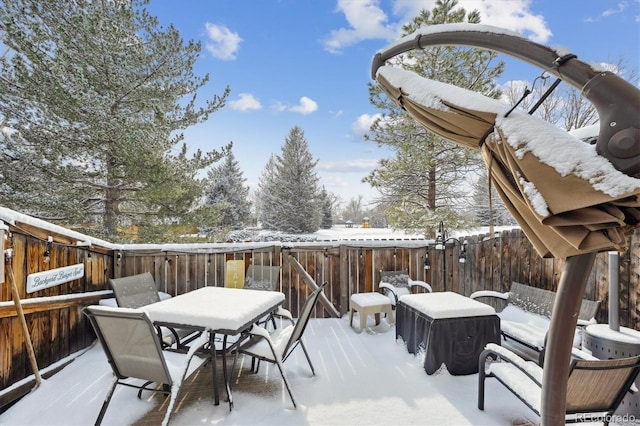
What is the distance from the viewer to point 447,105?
1.28 metres

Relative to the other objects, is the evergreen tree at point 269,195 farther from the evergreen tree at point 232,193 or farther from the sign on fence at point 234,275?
the sign on fence at point 234,275

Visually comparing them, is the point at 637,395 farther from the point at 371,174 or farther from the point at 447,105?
the point at 371,174

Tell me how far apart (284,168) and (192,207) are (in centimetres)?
1117

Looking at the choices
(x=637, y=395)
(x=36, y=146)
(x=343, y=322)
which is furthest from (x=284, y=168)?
(x=637, y=395)

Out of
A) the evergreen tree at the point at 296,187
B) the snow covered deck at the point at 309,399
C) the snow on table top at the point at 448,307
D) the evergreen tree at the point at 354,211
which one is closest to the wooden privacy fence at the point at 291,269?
the snow covered deck at the point at 309,399

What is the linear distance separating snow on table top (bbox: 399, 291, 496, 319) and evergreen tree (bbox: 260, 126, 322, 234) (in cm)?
1521

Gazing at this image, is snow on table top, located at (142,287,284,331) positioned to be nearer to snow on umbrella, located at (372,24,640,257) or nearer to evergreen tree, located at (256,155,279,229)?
snow on umbrella, located at (372,24,640,257)

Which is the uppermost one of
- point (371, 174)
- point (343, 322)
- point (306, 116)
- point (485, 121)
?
point (306, 116)

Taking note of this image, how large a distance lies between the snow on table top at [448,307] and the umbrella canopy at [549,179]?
2.11m

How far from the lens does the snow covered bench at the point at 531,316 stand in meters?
3.05

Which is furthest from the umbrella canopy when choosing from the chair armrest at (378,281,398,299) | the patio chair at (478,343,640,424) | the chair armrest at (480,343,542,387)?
the chair armrest at (378,281,398,299)

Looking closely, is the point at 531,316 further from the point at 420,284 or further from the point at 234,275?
the point at 234,275

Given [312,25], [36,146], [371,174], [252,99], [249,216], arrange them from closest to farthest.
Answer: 1. [312,25]
2. [36,146]
3. [371,174]
4. [252,99]
5. [249,216]

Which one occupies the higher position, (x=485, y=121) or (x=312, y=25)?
(x=312, y=25)
